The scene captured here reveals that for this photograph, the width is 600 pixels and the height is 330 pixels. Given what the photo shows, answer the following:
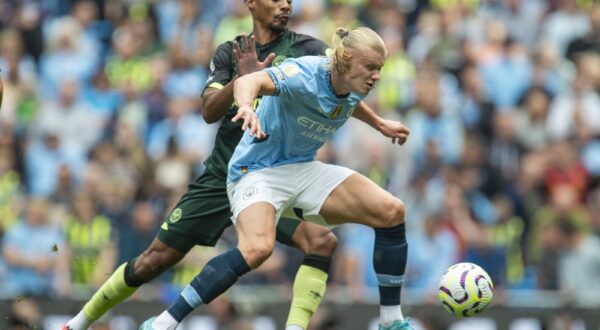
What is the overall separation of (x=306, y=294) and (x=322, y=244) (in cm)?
40

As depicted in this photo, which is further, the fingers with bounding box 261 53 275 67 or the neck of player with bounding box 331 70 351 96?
the fingers with bounding box 261 53 275 67

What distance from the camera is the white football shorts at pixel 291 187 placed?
10.1 metres

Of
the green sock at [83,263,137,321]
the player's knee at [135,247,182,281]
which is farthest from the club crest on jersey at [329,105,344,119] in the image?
the green sock at [83,263,137,321]

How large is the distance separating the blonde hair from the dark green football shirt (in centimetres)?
76

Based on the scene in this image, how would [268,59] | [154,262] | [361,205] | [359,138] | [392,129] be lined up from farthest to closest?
[359,138]
[154,262]
[392,129]
[361,205]
[268,59]

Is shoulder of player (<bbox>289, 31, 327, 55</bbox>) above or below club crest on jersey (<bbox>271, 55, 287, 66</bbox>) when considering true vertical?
above

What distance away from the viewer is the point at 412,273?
15.4 meters

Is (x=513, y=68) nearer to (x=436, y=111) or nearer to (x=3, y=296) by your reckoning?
(x=436, y=111)

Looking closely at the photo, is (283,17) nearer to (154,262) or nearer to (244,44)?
(244,44)

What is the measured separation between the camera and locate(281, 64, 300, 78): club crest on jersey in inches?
387

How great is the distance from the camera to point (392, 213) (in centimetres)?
1019

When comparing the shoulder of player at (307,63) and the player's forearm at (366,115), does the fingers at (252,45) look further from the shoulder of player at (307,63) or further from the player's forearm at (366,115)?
the player's forearm at (366,115)

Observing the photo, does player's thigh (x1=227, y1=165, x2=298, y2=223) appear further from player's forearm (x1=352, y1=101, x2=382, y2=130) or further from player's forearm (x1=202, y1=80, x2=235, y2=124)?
player's forearm (x1=352, y1=101, x2=382, y2=130)

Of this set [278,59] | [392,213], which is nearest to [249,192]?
[392,213]
